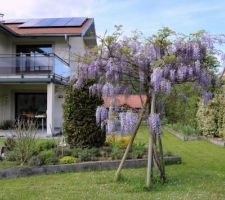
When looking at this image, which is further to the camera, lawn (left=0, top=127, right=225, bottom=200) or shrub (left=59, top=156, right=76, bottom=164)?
shrub (left=59, top=156, right=76, bottom=164)

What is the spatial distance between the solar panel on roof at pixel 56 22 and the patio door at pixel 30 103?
4.25 meters

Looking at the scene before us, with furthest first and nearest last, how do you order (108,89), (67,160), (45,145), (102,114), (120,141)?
(120,141) < (45,145) < (67,160) < (102,114) < (108,89)

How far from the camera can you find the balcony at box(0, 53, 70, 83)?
2230 cm

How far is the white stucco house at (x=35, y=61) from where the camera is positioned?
2319cm

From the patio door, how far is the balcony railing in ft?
11.2

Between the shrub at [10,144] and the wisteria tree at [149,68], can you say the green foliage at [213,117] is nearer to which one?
the shrub at [10,144]

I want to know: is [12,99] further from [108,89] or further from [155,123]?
[155,123]

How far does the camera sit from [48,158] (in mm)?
11000

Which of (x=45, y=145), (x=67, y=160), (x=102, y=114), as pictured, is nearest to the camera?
(x=102, y=114)

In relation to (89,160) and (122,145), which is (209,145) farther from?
(89,160)

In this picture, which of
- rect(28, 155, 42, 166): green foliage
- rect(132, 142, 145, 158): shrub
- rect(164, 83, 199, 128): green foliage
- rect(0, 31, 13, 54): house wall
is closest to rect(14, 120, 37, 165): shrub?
rect(28, 155, 42, 166): green foliage

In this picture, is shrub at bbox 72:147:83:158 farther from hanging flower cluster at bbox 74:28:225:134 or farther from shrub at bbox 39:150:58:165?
hanging flower cluster at bbox 74:28:225:134

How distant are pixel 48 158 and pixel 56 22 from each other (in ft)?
59.6

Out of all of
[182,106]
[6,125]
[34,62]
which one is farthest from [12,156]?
[6,125]
